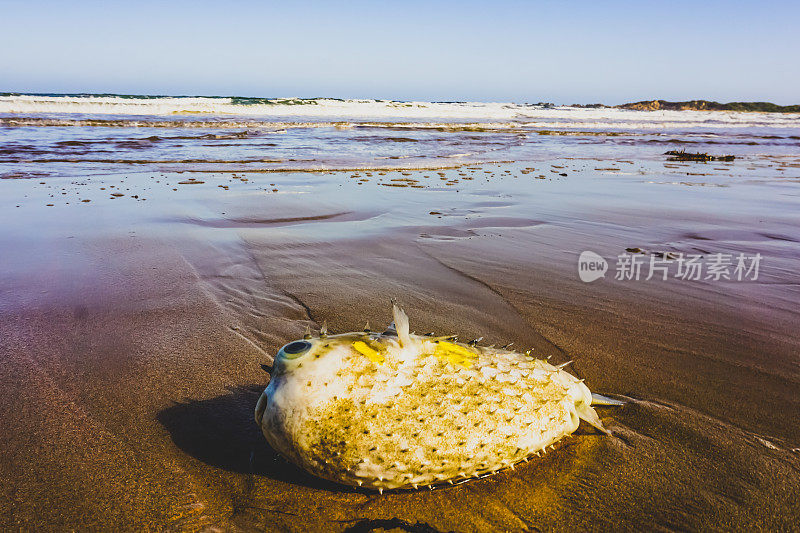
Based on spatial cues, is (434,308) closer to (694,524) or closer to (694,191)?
(694,524)

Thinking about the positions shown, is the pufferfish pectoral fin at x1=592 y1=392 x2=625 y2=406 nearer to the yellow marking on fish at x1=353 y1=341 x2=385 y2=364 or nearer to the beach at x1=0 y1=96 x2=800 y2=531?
the beach at x1=0 y1=96 x2=800 y2=531

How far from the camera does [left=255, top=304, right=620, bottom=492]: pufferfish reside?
6.67 feet

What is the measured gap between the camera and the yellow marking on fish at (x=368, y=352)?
221cm

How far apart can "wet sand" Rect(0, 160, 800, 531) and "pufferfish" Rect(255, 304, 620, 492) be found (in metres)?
0.19

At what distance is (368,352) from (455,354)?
0.42 meters

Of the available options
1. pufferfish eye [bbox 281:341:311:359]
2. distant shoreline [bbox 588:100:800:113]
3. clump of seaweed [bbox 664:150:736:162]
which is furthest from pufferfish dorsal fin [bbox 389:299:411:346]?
distant shoreline [bbox 588:100:800:113]

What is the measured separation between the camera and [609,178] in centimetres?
1181

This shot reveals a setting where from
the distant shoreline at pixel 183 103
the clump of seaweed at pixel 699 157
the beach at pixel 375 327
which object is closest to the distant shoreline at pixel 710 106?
the distant shoreline at pixel 183 103

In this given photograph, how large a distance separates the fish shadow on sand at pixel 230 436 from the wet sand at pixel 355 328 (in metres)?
0.01

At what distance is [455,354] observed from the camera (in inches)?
93.6

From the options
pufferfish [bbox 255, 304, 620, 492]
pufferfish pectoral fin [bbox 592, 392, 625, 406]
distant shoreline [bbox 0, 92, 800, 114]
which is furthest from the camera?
distant shoreline [bbox 0, 92, 800, 114]

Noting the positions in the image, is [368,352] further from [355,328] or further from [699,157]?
[699,157]
